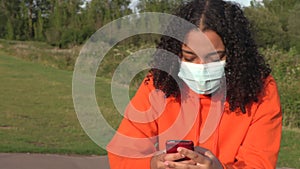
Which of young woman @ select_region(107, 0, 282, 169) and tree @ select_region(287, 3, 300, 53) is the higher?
young woman @ select_region(107, 0, 282, 169)

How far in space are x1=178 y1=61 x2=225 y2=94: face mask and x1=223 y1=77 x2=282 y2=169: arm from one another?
19 centimetres

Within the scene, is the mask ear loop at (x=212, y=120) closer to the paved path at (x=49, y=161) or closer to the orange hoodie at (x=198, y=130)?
the orange hoodie at (x=198, y=130)

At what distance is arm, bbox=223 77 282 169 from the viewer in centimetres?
212

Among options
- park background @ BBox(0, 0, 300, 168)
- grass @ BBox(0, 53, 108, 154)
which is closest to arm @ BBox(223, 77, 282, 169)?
park background @ BBox(0, 0, 300, 168)

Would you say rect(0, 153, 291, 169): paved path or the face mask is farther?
rect(0, 153, 291, 169): paved path

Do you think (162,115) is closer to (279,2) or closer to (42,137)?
(42,137)

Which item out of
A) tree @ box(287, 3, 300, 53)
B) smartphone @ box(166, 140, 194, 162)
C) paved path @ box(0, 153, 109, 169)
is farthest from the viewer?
tree @ box(287, 3, 300, 53)

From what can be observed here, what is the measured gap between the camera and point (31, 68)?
2231cm

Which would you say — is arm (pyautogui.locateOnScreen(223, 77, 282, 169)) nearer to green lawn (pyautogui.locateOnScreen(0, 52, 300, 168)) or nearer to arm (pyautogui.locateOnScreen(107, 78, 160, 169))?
arm (pyautogui.locateOnScreen(107, 78, 160, 169))

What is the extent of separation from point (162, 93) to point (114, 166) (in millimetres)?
324

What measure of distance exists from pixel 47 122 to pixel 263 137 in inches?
301

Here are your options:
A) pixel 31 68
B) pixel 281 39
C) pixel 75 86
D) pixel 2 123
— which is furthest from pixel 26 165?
pixel 281 39

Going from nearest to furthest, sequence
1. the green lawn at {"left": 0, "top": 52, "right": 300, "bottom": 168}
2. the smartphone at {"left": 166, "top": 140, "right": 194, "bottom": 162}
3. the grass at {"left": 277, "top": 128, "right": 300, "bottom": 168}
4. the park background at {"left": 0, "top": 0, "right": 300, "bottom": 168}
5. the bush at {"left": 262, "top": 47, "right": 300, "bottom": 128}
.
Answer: the smartphone at {"left": 166, "top": 140, "right": 194, "bottom": 162}, the grass at {"left": 277, "top": 128, "right": 300, "bottom": 168}, the green lawn at {"left": 0, "top": 52, "right": 300, "bottom": 168}, the park background at {"left": 0, "top": 0, "right": 300, "bottom": 168}, the bush at {"left": 262, "top": 47, "right": 300, "bottom": 128}

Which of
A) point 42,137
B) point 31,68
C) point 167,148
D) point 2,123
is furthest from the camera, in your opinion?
point 31,68
